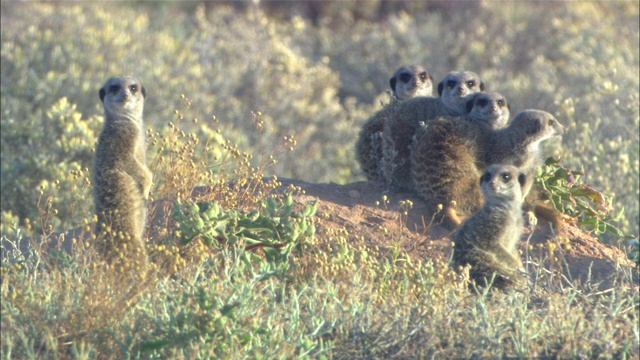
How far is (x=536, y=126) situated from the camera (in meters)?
6.07

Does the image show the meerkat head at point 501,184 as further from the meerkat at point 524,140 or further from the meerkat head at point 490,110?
the meerkat head at point 490,110

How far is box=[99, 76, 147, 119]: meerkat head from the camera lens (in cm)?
609

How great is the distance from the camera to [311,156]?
14.0 metres

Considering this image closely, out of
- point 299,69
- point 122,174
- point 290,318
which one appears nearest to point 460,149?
point 122,174

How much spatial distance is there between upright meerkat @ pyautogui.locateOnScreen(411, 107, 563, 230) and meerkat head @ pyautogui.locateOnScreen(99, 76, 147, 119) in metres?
1.72

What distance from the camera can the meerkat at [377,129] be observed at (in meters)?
6.98

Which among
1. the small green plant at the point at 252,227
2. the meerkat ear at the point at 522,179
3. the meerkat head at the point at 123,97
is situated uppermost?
the meerkat head at the point at 123,97

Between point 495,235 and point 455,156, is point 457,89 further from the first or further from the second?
point 495,235

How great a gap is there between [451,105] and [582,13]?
472 inches

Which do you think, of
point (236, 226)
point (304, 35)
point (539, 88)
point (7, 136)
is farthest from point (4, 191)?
point (304, 35)

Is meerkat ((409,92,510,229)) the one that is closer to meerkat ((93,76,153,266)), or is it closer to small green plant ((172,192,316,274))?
small green plant ((172,192,316,274))

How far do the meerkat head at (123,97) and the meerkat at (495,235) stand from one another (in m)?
2.07

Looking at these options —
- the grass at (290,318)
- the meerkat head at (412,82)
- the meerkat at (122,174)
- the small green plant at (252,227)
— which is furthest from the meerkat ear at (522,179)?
the meerkat head at (412,82)

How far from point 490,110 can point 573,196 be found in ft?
2.44
